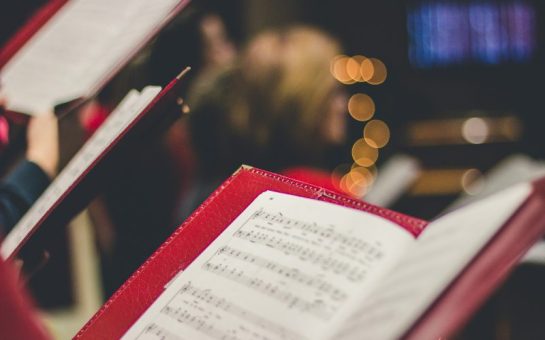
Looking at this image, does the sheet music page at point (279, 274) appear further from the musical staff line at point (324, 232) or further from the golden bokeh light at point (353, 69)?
the golden bokeh light at point (353, 69)

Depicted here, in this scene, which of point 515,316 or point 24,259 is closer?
point 24,259

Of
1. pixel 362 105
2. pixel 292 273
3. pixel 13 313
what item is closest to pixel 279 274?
pixel 292 273

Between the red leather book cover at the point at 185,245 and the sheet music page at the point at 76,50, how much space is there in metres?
0.21

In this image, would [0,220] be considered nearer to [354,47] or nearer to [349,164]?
[349,164]

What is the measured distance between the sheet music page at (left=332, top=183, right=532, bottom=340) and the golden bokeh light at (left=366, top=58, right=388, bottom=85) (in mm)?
3615

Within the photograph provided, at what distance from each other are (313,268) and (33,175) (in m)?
0.58

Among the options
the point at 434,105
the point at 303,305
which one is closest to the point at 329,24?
the point at 434,105

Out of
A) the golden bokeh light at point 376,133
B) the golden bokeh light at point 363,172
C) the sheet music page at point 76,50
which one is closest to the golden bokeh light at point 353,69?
the golden bokeh light at point 376,133

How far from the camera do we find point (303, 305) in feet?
2.12

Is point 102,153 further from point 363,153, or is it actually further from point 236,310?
point 363,153

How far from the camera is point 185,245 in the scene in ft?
2.74

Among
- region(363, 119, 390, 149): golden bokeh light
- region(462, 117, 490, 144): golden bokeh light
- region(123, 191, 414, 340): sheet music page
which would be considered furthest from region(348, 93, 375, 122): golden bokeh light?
region(123, 191, 414, 340): sheet music page

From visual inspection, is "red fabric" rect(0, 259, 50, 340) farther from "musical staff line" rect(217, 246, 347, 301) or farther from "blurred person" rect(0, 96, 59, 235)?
"blurred person" rect(0, 96, 59, 235)

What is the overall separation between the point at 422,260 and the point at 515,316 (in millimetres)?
2022
